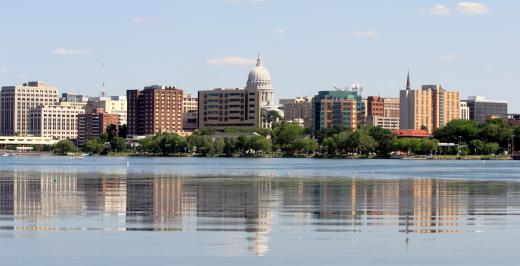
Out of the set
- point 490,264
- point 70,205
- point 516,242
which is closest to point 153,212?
point 70,205

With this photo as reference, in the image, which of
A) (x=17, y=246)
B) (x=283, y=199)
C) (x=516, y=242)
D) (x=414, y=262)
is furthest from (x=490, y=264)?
(x=283, y=199)

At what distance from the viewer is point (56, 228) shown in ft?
119

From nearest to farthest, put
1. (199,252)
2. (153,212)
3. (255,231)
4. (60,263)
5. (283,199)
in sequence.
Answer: (60,263) → (199,252) → (255,231) → (153,212) → (283,199)

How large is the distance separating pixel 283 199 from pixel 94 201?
9.03 meters

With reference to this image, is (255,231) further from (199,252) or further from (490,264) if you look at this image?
(490,264)

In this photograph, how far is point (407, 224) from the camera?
3872 centimetres

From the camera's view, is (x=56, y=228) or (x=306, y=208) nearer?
(x=56, y=228)

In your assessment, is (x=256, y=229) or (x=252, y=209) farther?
(x=252, y=209)

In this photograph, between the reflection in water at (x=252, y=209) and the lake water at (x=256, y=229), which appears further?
the reflection in water at (x=252, y=209)

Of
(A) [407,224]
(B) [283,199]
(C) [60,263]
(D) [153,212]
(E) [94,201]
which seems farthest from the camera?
(B) [283,199]

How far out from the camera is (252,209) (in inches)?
1812

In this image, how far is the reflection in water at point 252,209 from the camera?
1459 inches

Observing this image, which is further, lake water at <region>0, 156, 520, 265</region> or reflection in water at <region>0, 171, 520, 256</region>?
reflection in water at <region>0, 171, 520, 256</region>

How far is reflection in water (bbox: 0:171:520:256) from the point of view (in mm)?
37062
